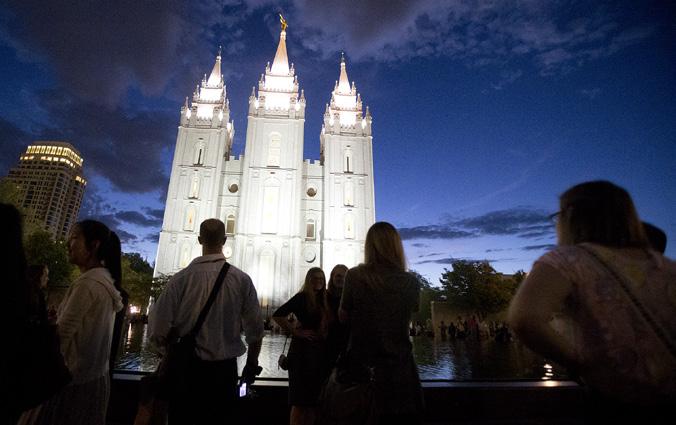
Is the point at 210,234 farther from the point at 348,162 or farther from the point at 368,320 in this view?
the point at 348,162

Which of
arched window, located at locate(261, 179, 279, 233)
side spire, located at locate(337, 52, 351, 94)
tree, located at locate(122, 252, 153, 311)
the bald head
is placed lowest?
the bald head

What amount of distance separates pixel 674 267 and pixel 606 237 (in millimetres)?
245

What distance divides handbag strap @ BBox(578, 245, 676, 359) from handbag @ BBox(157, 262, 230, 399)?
2.32m

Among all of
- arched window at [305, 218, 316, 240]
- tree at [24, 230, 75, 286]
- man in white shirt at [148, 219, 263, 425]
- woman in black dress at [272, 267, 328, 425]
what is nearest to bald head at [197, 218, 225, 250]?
man in white shirt at [148, 219, 263, 425]

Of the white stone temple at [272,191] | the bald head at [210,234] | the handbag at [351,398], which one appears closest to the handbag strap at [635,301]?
the handbag at [351,398]

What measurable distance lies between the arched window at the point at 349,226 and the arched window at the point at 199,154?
16576 mm

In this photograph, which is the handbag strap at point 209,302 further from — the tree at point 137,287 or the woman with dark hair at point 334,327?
the tree at point 137,287

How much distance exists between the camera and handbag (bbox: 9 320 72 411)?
53.2 inches

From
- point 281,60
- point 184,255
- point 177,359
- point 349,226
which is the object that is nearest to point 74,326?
point 177,359

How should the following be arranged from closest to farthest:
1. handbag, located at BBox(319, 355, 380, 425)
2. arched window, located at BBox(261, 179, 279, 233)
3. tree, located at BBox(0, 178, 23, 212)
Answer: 1. handbag, located at BBox(319, 355, 380, 425)
2. tree, located at BBox(0, 178, 23, 212)
3. arched window, located at BBox(261, 179, 279, 233)

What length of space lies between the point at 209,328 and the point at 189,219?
113ft

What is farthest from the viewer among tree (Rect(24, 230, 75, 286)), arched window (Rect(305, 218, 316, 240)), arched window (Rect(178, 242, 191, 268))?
arched window (Rect(305, 218, 316, 240))

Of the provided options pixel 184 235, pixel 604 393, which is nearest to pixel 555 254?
pixel 604 393

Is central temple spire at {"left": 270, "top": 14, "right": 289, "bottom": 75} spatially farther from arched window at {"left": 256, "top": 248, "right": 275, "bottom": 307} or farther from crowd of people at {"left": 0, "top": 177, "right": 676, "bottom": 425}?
crowd of people at {"left": 0, "top": 177, "right": 676, "bottom": 425}
